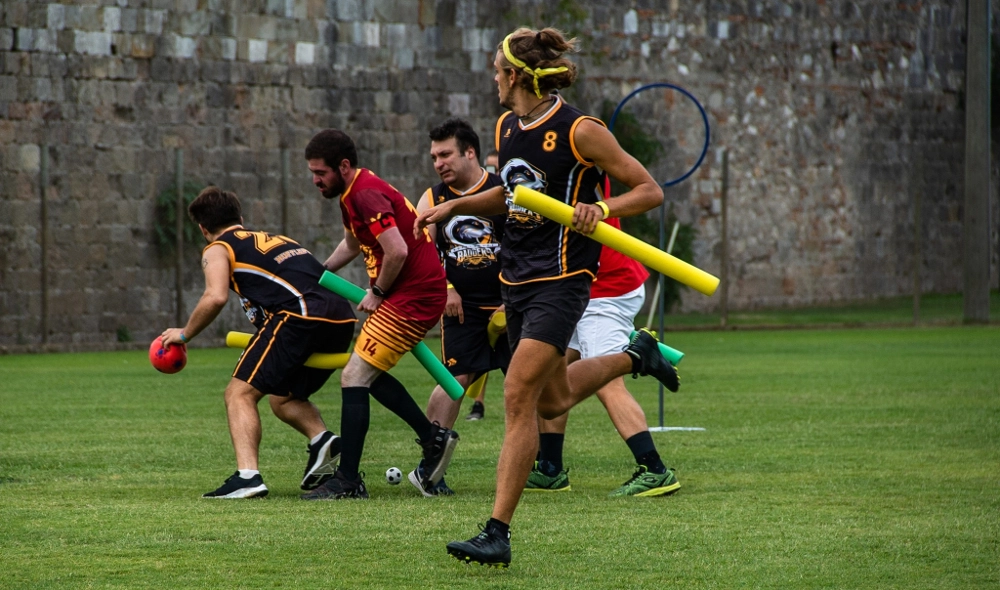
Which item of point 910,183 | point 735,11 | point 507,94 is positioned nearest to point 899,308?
point 910,183

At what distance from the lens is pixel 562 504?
715 centimetres

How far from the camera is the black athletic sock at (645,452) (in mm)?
7516

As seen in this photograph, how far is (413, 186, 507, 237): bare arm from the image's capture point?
6309mm

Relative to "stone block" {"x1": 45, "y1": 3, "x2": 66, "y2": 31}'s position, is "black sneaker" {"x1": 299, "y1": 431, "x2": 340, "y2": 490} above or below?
below


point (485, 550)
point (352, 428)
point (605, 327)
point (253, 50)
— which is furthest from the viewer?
point (253, 50)

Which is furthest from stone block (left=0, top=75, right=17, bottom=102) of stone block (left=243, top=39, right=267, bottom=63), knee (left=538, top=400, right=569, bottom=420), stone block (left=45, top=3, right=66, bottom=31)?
knee (left=538, top=400, right=569, bottom=420)

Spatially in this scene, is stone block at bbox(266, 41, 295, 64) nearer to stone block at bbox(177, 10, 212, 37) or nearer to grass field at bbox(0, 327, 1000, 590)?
stone block at bbox(177, 10, 212, 37)

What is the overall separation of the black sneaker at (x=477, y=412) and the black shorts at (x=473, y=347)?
9.61ft

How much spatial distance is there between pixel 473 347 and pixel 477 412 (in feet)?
10.1

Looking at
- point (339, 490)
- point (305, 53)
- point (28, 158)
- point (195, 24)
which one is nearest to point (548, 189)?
point (339, 490)

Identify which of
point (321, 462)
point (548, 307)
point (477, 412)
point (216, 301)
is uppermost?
point (548, 307)

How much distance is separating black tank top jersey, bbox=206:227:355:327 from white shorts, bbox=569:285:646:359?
4.00 ft

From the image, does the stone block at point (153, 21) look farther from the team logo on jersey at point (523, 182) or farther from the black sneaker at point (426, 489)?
the team logo on jersey at point (523, 182)

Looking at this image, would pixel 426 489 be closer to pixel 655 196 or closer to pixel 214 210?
pixel 214 210
